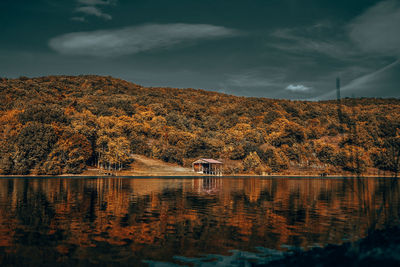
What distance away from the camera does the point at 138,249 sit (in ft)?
46.6

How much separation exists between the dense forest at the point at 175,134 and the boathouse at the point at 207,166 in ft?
17.8

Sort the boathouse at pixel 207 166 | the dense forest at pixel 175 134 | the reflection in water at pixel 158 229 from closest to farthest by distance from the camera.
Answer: the reflection in water at pixel 158 229 < the dense forest at pixel 175 134 < the boathouse at pixel 207 166

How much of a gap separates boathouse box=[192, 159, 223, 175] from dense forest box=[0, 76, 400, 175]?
5421 mm

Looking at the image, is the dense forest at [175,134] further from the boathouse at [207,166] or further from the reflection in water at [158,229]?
the reflection in water at [158,229]

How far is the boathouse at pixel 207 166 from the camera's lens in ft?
348

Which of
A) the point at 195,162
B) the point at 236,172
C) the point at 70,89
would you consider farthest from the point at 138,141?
the point at 70,89

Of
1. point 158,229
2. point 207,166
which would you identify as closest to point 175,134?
point 207,166

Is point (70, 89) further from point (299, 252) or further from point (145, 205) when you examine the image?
point (299, 252)

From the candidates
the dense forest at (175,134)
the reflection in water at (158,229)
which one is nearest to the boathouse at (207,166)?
the dense forest at (175,134)

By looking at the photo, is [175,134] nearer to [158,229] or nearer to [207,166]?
[207,166]

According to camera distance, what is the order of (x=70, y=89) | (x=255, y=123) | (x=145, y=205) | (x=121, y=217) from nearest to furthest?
(x=121, y=217)
(x=145, y=205)
(x=255, y=123)
(x=70, y=89)

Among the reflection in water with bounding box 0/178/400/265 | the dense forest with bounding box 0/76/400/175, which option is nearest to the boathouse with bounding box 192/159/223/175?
the dense forest with bounding box 0/76/400/175

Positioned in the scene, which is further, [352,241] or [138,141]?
[138,141]

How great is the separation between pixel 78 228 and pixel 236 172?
96.8 metres
